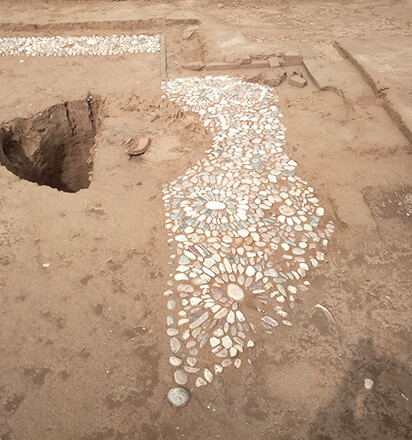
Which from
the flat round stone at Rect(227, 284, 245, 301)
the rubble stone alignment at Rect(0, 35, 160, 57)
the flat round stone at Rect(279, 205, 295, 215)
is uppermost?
the rubble stone alignment at Rect(0, 35, 160, 57)

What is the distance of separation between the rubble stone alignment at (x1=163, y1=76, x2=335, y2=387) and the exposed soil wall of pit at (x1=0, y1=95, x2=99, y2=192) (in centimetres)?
214

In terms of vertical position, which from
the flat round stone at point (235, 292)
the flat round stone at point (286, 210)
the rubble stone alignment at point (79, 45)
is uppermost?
the rubble stone alignment at point (79, 45)

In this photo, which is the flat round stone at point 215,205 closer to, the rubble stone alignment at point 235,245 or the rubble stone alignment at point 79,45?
the rubble stone alignment at point 235,245

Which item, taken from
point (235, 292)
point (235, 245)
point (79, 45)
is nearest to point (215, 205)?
point (235, 245)

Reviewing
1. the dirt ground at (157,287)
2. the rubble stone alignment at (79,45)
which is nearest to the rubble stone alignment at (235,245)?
the dirt ground at (157,287)

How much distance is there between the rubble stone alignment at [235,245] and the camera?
9.96ft

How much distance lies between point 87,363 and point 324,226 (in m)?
2.62

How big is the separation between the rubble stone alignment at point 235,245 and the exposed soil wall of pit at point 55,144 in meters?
2.14

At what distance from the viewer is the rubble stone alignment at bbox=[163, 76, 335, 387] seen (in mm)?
3035

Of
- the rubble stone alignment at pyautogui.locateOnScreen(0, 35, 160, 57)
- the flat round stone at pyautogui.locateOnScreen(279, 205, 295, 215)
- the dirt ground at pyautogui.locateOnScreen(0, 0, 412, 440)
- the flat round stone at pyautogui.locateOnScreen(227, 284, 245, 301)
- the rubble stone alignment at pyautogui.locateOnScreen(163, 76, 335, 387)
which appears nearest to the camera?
the dirt ground at pyautogui.locateOnScreen(0, 0, 412, 440)

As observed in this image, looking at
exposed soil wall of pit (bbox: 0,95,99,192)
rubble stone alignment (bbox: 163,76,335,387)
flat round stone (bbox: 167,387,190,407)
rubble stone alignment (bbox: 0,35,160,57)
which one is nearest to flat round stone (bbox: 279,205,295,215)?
rubble stone alignment (bbox: 163,76,335,387)

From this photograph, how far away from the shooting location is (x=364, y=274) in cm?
353

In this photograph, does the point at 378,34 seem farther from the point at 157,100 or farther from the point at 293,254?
the point at 293,254

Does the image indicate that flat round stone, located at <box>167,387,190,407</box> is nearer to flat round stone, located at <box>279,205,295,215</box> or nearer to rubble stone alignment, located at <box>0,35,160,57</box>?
flat round stone, located at <box>279,205,295,215</box>
